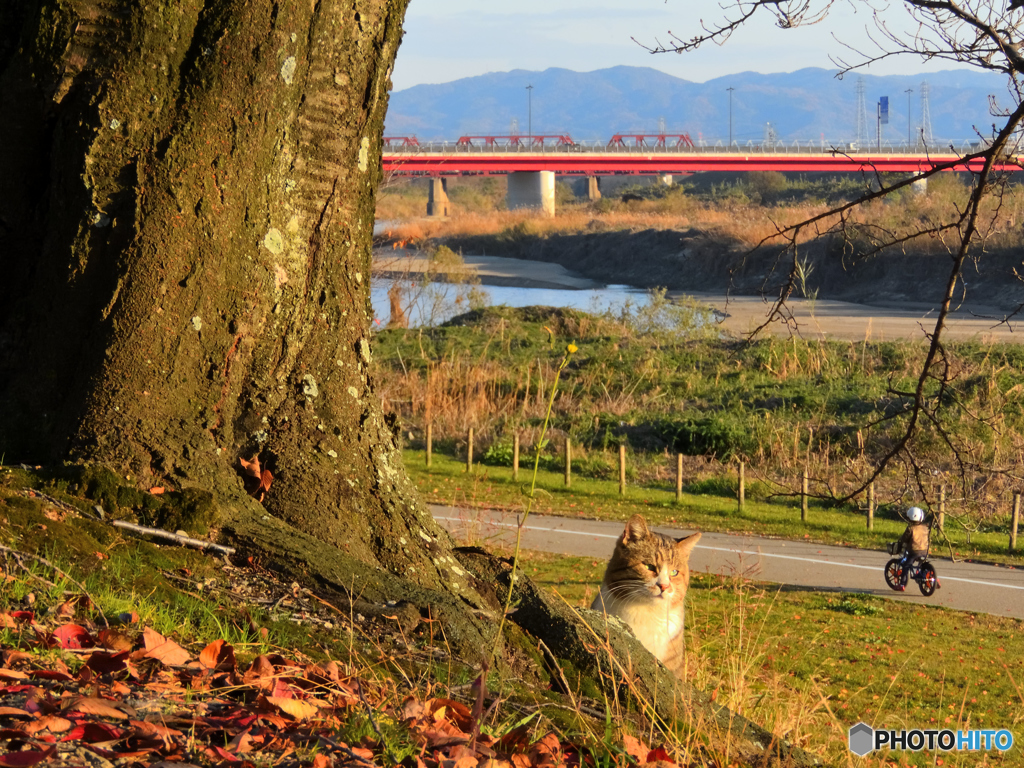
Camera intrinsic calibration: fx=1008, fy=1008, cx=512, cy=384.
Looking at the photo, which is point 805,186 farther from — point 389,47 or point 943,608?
point 389,47

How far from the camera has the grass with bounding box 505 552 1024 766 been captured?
23.8 feet

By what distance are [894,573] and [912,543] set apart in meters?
0.55

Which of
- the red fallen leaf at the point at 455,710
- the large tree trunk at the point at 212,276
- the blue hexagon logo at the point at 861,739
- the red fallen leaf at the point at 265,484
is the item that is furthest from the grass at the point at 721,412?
the red fallen leaf at the point at 455,710

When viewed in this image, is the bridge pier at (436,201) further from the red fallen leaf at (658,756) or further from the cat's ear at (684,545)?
the red fallen leaf at (658,756)

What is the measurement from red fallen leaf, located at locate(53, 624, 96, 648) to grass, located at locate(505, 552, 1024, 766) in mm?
3658

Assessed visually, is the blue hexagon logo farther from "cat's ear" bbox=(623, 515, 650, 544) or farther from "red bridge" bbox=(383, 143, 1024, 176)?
"red bridge" bbox=(383, 143, 1024, 176)

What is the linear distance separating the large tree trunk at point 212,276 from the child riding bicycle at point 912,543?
8.29 metres

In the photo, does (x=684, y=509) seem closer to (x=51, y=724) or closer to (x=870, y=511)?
(x=870, y=511)

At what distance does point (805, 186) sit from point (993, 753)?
10362 centimetres

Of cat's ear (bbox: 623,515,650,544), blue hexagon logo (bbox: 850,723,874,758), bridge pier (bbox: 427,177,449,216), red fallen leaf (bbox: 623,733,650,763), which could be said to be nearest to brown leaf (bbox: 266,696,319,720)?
red fallen leaf (bbox: 623,733,650,763)

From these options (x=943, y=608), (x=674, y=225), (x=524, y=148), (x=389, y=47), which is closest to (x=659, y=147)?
(x=524, y=148)

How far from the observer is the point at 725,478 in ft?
63.1

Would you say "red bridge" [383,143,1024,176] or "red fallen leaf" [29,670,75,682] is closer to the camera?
"red fallen leaf" [29,670,75,682]

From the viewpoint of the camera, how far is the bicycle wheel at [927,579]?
11.9 m
